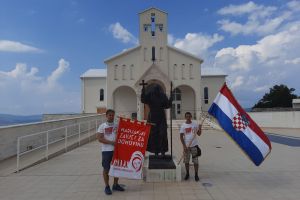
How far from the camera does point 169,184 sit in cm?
723

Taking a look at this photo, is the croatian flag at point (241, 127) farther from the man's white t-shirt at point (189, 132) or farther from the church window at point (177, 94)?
the church window at point (177, 94)

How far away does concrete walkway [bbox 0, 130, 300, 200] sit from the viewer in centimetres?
635

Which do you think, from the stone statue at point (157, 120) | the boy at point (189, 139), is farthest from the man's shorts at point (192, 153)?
the stone statue at point (157, 120)

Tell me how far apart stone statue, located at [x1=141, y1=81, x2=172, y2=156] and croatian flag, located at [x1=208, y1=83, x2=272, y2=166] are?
56.6 inches

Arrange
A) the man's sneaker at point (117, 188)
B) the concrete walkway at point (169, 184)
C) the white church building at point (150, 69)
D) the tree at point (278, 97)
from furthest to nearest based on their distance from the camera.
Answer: the tree at point (278, 97)
the white church building at point (150, 69)
the man's sneaker at point (117, 188)
the concrete walkway at point (169, 184)

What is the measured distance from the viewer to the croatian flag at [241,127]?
6992 mm

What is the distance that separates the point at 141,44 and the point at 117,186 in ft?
101

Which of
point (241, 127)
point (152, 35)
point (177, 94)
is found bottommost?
point (241, 127)

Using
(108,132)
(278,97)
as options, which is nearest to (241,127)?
(108,132)

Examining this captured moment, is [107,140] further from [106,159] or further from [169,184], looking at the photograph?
[169,184]

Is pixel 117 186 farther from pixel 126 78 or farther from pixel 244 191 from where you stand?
pixel 126 78

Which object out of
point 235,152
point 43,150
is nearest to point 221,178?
point 235,152

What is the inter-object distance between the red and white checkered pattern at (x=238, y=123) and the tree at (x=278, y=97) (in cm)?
5908

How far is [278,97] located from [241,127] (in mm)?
60506
